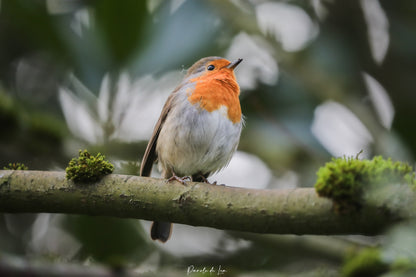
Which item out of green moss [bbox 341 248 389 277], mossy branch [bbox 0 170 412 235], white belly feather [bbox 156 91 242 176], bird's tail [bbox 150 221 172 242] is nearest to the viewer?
green moss [bbox 341 248 389 277]

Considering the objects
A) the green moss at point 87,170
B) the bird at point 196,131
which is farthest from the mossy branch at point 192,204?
the bird at point 196,131

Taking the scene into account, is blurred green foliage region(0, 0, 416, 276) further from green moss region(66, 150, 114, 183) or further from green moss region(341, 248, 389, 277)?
green moss region(341, 248, 389, 277)

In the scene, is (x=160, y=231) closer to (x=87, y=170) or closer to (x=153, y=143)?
(x=153, y=143)

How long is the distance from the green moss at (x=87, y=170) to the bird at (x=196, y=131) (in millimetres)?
965

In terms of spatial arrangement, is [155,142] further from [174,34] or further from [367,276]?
[367,276]

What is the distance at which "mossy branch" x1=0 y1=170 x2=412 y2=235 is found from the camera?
1.94m

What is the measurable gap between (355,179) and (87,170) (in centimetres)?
139

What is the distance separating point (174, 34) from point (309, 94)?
1.39 meters

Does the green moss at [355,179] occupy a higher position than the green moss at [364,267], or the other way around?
the green moss at [355,179]

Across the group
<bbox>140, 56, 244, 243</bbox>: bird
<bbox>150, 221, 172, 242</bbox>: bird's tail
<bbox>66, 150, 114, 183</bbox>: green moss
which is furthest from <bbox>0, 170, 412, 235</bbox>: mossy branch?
<bbox>150, 221, 172, 242</bbox>: bird's tail

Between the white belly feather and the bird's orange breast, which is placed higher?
the bird's orange breast

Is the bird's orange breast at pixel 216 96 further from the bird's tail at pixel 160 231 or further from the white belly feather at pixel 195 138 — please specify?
the bird's tail at pixel 160 231

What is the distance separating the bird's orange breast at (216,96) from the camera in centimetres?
361

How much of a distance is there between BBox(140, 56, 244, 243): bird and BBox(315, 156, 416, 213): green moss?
1.63 meters
